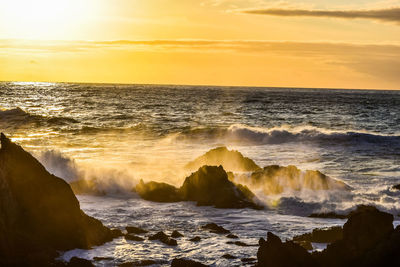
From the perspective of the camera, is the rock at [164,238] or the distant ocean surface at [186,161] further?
the distant ocean surface at [186,161]

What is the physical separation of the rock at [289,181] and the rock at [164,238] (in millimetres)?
8549

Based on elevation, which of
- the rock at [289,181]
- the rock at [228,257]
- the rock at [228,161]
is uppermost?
the rock at [228,161]

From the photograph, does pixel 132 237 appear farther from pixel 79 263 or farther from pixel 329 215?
pixel 329 215

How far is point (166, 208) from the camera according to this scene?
21.2m

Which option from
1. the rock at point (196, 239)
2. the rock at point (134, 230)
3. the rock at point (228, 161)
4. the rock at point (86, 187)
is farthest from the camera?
the rock at point (228, 161)

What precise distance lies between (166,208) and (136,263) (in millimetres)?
6805

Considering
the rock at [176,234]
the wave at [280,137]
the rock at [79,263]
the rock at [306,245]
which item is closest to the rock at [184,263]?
the rock at [79,263]

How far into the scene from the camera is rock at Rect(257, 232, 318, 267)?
483 inches

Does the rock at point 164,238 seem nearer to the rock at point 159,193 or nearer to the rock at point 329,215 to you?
the rock at point 159,193

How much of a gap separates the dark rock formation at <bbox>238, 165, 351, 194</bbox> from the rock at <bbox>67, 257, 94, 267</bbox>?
11972 mm

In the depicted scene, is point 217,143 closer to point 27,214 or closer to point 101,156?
point 101,156

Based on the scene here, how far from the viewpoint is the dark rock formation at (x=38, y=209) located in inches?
552

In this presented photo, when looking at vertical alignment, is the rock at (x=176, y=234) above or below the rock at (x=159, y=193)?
below

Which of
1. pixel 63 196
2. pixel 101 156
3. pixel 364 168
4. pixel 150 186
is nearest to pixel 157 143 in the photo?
pixel 101 156
